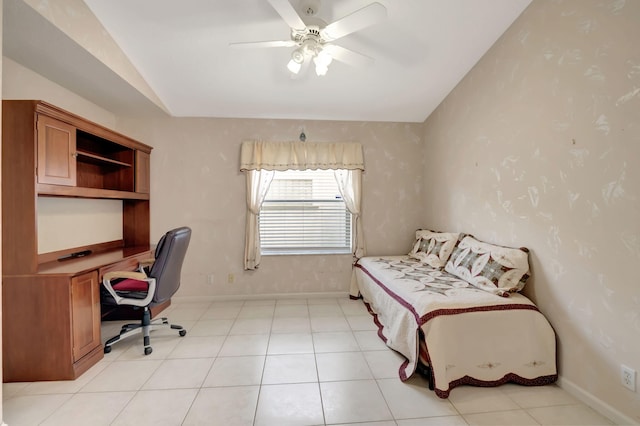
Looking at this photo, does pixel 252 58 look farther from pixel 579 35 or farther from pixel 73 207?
pixel 579 35

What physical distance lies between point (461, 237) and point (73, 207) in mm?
4052

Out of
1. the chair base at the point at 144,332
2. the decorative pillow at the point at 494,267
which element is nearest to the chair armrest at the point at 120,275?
the chair base at the point at 144,332

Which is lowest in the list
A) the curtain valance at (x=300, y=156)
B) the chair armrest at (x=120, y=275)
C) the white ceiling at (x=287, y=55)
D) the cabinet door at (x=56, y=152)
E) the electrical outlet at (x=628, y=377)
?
the electrical outlet at (x=628, y=377)

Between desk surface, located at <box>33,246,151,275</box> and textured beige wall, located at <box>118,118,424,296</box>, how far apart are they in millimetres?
752

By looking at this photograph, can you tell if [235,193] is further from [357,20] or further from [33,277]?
[357,20]

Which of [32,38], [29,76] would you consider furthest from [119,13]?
[29,76]

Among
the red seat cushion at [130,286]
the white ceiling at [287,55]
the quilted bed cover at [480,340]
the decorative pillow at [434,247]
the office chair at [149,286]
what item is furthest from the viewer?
the decorative pillow at [434,247]

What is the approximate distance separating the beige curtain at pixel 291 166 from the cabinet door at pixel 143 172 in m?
1.17

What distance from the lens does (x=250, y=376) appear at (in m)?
2.08

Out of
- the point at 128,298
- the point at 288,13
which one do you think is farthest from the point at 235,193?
the point at 288,13

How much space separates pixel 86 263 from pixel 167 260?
25.9 inches

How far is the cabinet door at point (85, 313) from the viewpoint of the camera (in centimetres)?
208

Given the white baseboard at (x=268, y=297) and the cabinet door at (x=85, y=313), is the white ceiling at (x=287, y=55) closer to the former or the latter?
the cabinet door at (x=85, y=313)

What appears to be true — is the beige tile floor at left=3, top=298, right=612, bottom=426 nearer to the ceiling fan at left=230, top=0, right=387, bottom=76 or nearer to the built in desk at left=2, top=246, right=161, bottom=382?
the built in desk at left=2, top=246, right=161, bottom=382
